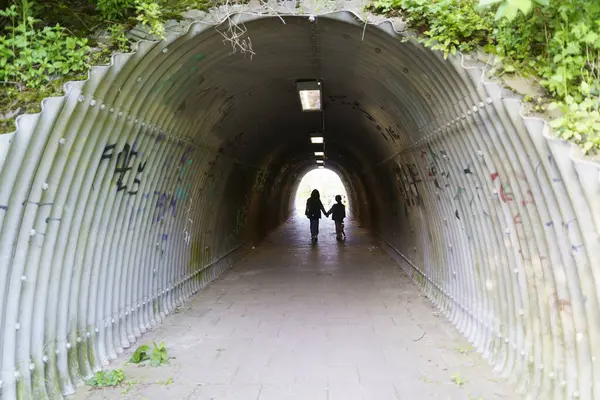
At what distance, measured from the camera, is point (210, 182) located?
9.30 meters

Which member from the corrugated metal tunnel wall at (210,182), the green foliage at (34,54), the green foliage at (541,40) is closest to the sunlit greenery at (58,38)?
the green foliage at (34,54)

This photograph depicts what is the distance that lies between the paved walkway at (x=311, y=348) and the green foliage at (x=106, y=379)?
4.5 inches

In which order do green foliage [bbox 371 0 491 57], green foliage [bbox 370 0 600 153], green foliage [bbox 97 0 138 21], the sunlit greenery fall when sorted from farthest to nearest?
green foliage [bbox 97 0 138 21], green foliage [bbox 371 0 491 57], the sunlit greenery, green foliage [bbox 370 0 600 153]

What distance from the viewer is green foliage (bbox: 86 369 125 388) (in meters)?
4.89

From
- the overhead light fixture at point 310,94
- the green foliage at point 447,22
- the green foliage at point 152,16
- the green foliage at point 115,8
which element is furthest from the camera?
the overhead light fixture at point 310,94

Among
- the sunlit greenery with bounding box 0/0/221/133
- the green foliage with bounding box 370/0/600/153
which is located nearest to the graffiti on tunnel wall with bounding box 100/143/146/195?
the sunlit greenery with bounding box 0/0/221/133

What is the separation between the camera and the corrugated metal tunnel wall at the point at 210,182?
388 cm

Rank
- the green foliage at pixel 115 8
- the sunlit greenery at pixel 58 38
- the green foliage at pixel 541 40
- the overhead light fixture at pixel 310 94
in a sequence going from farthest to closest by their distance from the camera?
the overhead light fixture at pixel 310 94 < the green foliage at pixel 115 8 < the sunlit greenery at pixel 58 38 < the green foliage at pixel 541 40

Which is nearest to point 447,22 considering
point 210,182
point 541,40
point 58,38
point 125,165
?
point 541,40

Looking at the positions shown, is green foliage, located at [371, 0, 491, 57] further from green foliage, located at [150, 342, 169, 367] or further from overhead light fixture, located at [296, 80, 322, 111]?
green foliage, located at [150, 342, 169, 367]

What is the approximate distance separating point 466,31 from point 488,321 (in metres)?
3.15

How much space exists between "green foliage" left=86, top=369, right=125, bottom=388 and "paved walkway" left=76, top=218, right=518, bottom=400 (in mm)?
113

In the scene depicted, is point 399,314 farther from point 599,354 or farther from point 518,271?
point 599,354

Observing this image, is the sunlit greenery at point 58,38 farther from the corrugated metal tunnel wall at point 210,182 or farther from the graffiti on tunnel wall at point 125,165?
the graffiti on tunnel wall at point 125,165
